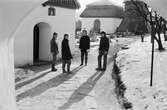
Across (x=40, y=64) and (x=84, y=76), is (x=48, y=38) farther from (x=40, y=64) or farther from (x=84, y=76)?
(x=84, y=76)

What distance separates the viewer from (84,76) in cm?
1091

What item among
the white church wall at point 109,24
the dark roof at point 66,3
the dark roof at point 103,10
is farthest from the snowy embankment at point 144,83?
the dark roof at point 103,10

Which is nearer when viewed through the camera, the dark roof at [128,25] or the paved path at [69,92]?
the paved path at [69,92]

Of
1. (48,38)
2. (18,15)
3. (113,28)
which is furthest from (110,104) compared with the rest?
(113,28)

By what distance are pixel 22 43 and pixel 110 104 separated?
590 centimetres

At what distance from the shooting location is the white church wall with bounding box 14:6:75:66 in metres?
12.5

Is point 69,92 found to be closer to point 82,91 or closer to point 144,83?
point 82,91

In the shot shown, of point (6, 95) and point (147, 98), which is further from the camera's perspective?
point (147, 98)

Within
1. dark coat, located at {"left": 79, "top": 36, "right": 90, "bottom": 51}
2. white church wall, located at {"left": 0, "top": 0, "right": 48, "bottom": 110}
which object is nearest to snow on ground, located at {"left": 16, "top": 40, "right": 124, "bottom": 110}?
dark coat, located at {"left": 79, "top": 36, "right": 90, "bottom": 51}

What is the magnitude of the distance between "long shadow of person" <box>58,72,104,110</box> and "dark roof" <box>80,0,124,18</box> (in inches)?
1157

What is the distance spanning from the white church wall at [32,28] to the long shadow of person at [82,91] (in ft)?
10.7

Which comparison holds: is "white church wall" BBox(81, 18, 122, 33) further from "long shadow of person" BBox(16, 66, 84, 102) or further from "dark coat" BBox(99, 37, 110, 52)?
"long shadow of person" BBox(16, 66, 84, 102)

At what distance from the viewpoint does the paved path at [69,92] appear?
7.54 m

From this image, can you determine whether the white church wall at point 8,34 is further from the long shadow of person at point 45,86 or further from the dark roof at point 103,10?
the dark roof at point 103,10
